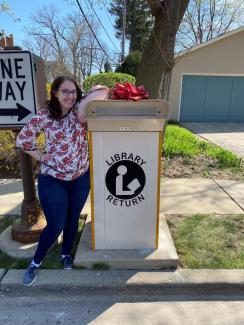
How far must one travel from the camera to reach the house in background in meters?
14.5

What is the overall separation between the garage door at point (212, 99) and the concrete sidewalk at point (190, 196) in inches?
399

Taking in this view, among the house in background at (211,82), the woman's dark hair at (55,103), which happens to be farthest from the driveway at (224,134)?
the woman's dark hair at (55,103)

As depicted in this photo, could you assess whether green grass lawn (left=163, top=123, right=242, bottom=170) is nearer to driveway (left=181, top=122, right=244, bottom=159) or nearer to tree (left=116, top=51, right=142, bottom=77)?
driveway (left=181, top=122, right=244, bottom=159)

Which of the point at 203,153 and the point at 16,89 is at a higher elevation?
the point at 16,89

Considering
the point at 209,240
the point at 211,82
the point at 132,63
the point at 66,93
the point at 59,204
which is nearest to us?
the point at 66,93

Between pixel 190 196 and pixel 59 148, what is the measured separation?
262cm

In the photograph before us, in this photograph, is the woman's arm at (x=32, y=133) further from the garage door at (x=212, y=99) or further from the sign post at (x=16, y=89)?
the garage door at (x=212, y=99)

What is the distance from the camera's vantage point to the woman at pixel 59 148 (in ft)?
8.72

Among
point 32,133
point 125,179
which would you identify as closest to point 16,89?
point 32,133

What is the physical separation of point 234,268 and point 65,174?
1724 mm

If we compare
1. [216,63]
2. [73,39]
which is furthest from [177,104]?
[73,39]

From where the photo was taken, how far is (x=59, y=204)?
2.74m

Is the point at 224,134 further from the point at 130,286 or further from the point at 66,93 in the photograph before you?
the point at 66,93

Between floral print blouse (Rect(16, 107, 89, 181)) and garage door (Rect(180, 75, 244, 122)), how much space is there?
1295cm
